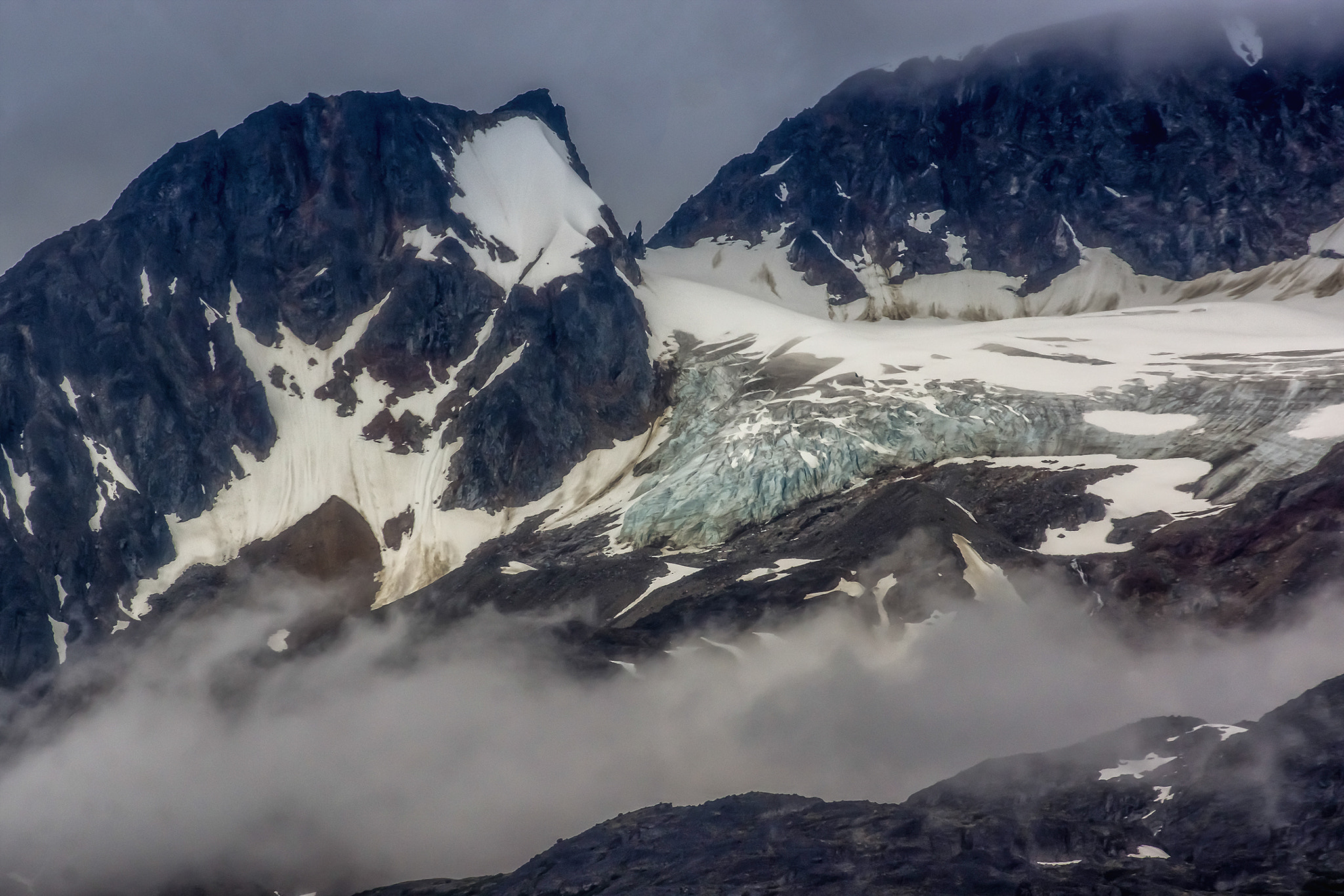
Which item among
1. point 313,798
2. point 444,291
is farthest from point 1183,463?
point 444,291

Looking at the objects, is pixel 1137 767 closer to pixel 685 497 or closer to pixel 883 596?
pixel 883 596

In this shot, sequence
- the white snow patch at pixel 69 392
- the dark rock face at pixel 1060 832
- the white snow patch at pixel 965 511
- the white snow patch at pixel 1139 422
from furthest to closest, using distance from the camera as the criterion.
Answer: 1. the white snow patch at pixel 69 392
2. the white snow patch at pixel 1139 422
3. the white snow patch at pixel 965 511
4. the dark rock face at pixel 1060 832

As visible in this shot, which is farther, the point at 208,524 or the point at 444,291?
the point at 444,291

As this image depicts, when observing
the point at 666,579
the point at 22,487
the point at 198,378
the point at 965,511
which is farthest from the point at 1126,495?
the point at 22,487

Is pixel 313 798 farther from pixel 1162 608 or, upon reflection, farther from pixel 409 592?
pixel 1162 608

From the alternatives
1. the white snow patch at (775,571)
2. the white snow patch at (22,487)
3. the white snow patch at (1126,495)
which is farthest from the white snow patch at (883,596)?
the white snow patch at (22,487)

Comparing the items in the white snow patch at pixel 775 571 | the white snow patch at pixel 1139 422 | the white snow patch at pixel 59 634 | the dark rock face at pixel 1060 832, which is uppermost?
the white snow patch at pixel 59 634

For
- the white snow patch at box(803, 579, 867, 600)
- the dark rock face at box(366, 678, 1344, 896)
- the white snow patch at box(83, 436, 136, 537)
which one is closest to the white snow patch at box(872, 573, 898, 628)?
the white snow patch at box(803, 579, 867, 600)

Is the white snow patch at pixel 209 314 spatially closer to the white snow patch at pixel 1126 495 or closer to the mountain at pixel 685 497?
the mountain at pixel 685 497
